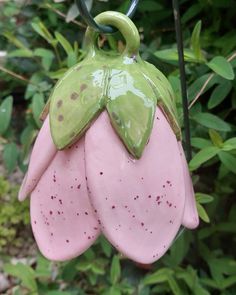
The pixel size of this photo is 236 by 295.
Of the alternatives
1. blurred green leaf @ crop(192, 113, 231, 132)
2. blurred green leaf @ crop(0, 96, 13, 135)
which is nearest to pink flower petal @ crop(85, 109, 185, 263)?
blurred green leaf @ crop(192, 113, 231, 132)

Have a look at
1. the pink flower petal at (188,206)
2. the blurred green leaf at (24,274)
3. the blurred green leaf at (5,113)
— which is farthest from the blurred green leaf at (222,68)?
the blurred green leaf at (24,274)

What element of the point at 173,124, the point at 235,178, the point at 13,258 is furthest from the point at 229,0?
the point at 13,258

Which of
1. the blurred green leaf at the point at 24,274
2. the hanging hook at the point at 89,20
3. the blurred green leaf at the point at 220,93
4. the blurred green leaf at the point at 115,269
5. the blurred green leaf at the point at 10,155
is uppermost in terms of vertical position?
the hanging hook at the point at 89,20

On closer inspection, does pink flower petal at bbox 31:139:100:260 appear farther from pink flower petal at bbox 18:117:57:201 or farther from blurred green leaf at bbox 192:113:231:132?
blurred green leaf at bbox 192:113:231:132

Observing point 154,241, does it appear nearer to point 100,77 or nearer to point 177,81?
point 100,77

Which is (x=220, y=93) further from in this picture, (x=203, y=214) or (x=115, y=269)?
(x=115, y=269)

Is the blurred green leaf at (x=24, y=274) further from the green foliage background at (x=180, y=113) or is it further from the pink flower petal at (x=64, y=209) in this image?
the pink flower petal at (x=64, y=209)
